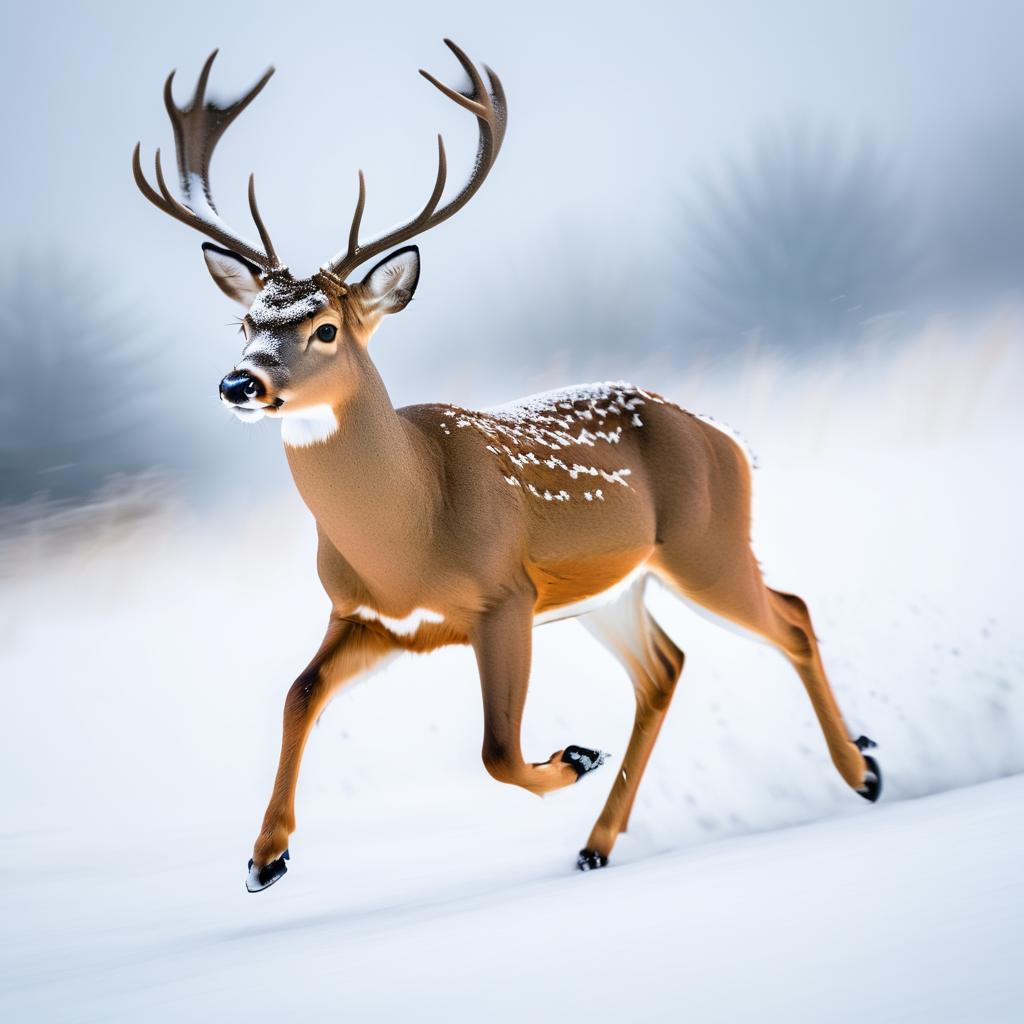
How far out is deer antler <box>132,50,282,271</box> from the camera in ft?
12.8

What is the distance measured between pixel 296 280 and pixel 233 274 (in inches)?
10.3

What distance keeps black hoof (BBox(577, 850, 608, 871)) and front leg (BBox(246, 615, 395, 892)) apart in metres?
0.97

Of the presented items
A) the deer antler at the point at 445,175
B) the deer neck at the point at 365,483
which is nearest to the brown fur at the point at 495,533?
the deer neck at the point at 365,483

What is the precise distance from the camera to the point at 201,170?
13.6 ft

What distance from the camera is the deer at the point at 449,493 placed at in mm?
3590

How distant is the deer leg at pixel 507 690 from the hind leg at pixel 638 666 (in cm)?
69

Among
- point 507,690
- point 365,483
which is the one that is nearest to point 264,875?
point 507,690

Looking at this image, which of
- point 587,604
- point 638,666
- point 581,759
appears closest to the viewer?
point 581,759

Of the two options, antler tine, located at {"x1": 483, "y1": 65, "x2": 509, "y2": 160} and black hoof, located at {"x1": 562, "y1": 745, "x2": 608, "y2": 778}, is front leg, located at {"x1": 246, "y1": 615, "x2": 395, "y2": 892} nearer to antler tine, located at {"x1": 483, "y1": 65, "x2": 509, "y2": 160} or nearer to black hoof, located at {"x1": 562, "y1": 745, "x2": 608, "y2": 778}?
black hoof, located at {"x1": 562, "y1": 745, "x2": 608, "y2": 778}

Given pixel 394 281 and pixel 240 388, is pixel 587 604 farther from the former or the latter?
pixel 240 388

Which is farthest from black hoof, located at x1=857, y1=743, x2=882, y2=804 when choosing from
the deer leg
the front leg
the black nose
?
the black nose

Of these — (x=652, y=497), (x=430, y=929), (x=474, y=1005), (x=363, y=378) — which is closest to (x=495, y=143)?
(x=363, y=378)

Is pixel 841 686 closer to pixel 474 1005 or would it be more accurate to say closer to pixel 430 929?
pixel 430 929

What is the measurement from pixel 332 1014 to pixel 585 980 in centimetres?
49
